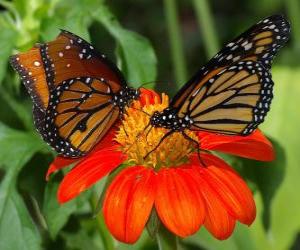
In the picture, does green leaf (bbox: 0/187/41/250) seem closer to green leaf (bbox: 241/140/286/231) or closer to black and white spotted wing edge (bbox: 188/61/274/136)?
black and white spotted wing edge (bbox: 188/61/274/136)

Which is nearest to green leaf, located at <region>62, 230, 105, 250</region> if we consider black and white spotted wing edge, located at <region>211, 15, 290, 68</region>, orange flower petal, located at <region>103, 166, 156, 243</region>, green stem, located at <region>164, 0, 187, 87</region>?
orange flower petal, located at <region>103, 166, 156, 243</region>

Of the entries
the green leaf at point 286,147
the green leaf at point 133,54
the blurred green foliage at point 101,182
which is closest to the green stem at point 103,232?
the blurred green foliage at point 101,182

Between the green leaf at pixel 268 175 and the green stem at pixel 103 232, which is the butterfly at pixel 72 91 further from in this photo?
the green leaf at pixel 268 175

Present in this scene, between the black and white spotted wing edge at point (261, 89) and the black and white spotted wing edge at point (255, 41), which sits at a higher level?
the black and white spotted wing edge at point (255, 41)

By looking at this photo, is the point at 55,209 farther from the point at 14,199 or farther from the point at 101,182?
the point at 101,182

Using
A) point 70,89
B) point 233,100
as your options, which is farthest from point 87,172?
point 233,100
